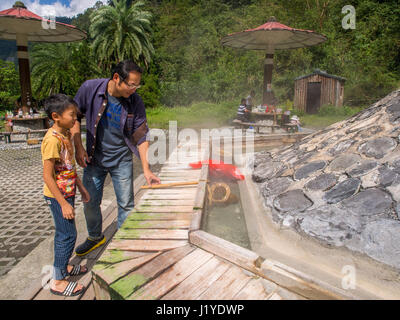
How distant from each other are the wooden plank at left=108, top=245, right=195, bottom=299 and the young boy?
45 cm

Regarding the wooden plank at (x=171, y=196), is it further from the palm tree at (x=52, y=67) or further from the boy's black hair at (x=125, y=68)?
the palm tree at (x=52, y=67)

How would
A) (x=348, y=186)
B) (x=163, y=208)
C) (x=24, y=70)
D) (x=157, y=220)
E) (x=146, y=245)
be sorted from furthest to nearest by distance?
(x=24, y=70) → (x=348, y=186) → (x=163, y=208) → (x=157, y=220) → (x=146, y=245)

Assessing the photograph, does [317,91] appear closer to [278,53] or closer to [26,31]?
[278,53]

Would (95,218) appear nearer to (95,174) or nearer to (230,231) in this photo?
(95,174)

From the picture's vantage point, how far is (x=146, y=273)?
2006 mm

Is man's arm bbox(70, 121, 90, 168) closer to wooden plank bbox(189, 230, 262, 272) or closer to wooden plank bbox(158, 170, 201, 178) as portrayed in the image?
wooden plank bbox(189, 230, 262, 272)

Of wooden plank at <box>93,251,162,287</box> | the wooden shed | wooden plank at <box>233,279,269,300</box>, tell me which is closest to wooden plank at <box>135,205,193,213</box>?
wooden plank at <box>93,251,162,287</box>

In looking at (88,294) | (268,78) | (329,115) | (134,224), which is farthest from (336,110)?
(88,294)

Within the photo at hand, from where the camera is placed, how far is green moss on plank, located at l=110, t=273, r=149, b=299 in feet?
6.00

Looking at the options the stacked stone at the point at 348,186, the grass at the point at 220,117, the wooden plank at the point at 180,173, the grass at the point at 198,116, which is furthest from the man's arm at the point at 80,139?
the grass at the point at 198,116

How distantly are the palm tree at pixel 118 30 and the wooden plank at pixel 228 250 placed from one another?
2128cm

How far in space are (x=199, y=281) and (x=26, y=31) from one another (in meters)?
10.6
